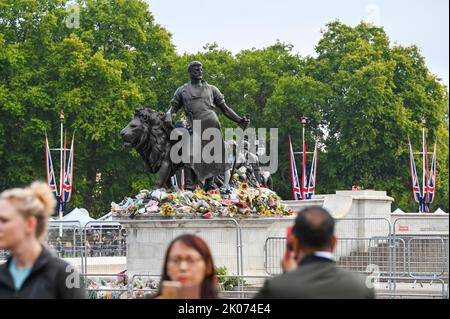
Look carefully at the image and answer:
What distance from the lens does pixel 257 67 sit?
61.1 metres

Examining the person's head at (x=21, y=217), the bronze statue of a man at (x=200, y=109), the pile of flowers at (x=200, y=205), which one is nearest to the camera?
the person's head at (x=21, y=217)

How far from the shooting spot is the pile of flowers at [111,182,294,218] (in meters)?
21.3

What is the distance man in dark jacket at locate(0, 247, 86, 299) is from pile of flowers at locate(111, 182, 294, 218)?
14.4 meters

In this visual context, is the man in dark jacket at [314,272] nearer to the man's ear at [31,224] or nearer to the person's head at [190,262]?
the person's head at [190,262]

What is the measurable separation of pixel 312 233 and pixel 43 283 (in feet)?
4.76

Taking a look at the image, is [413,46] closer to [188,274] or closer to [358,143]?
[358,143]

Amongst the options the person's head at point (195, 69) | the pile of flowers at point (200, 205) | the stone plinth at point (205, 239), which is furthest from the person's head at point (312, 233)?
the person's head at point (195, 69)

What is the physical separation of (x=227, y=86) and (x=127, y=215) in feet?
125

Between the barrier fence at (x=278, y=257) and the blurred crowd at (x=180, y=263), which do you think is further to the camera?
the barrier fence at (x=278, y=257)

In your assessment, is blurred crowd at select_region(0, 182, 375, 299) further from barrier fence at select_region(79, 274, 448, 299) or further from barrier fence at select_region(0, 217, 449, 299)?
barrier fence at select_region(0, 217, 449, 299)

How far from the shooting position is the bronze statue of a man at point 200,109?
74.3 feet

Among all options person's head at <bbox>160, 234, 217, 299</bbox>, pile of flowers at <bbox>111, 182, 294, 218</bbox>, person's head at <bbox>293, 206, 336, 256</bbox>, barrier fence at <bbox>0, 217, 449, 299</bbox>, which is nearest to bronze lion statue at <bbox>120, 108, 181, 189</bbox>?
pile of flowers at <bbox>111, 182, 294, 218</bbox>

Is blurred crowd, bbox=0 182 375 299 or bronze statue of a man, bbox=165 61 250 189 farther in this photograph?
bronze statue of a man, bbox=165 61 250 189
